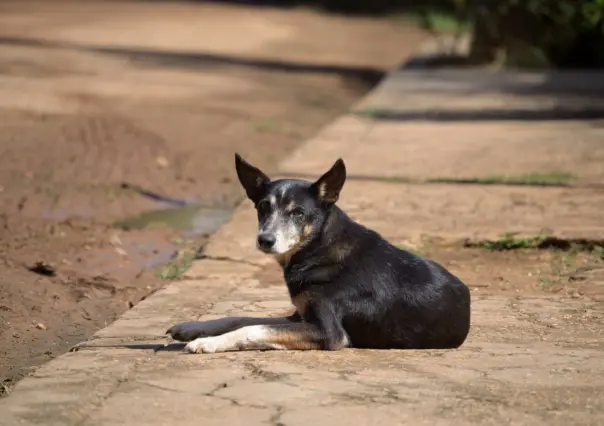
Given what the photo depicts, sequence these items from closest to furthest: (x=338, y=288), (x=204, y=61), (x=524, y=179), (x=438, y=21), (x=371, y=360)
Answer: (x=371, y=360) < (x=338, y=288) < (x=524, y=179) < (x=204, y=61) < (x=438, y=21)

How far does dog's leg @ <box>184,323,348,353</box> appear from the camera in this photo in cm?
614

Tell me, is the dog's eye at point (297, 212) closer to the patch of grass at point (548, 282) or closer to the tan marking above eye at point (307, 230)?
the tan marking above eye at point (307, 230)

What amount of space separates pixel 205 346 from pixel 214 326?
384 millimetres

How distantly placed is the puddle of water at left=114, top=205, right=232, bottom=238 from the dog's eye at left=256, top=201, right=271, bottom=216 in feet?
11.6

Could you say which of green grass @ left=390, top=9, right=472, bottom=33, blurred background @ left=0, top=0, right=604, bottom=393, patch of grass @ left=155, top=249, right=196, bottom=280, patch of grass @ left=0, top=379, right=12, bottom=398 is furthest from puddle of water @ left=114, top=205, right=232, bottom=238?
green grass @ left=390, top=9, right=472, bottom=33

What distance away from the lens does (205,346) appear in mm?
6156

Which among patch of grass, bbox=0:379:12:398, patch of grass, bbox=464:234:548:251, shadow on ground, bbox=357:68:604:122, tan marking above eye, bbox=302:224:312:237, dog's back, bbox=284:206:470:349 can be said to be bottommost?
shadow on ground, bbox=357:68:604:122

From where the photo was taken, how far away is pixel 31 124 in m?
12.9

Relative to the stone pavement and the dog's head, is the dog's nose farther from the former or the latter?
the stone pavement

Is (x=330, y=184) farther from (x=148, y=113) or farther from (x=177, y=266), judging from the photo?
(x=148, y=113)

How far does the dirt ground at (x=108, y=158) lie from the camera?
7910mm

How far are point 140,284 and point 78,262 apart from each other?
63cm

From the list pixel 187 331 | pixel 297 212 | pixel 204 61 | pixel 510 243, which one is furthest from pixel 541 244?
pixel 204 61

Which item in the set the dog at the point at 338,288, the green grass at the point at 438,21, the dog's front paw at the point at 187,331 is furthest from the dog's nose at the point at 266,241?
the green grass at the point at 438,21
